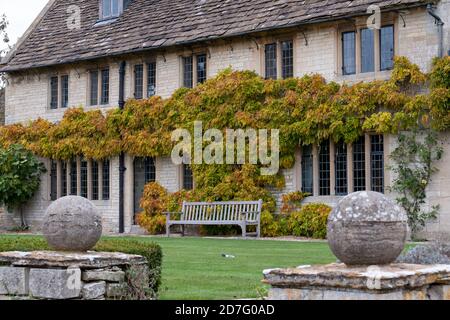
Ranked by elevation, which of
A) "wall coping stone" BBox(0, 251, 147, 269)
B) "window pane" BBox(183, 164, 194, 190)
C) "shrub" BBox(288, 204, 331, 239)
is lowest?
"shrub" BBox(288, 204, 331, 239)

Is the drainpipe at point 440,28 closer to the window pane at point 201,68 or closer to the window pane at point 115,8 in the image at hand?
the window pane at point 201,68

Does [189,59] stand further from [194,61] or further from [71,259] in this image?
[71,259]

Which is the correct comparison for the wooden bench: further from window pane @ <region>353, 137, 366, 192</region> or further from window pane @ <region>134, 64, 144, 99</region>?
window pane @ <region>134, 64, 144, 99</region>

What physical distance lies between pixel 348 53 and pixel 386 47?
1165mm

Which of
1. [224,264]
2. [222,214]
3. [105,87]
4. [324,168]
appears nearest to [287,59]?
[324,168]

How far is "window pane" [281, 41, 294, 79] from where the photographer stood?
76.9 feet

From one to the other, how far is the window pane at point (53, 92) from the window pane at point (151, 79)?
183 inches

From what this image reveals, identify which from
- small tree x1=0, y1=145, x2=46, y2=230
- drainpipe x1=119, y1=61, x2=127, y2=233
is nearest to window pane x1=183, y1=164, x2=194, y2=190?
drainpipe x1=119, y1=61, x2=127, y2=233

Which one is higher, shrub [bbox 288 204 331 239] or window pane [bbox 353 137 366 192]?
window pane [bbox 353 137 366 192]

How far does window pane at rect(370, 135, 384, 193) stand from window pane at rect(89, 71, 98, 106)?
1112 centimetres

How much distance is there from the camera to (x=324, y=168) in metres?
22.4

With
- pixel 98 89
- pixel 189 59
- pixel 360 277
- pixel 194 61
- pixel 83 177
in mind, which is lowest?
pixel 360 277
